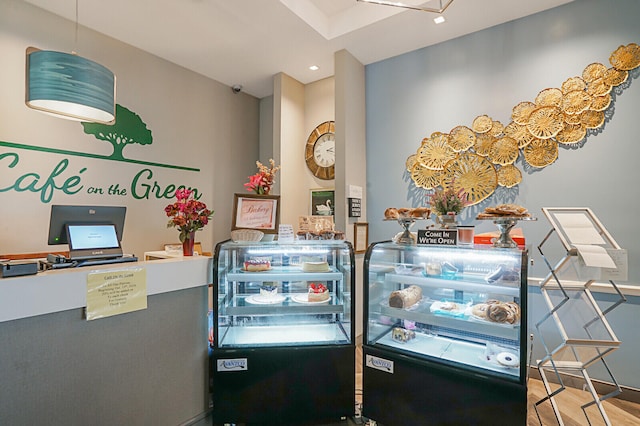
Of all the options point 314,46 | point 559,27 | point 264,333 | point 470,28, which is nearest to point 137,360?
point 264,333

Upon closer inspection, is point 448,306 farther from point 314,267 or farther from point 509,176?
point 509,176

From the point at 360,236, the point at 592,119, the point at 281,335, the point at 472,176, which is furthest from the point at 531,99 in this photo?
the point at 281,335

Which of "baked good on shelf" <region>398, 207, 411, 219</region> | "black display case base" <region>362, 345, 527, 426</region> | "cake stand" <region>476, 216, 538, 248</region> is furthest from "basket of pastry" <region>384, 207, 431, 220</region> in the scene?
"black display case base" <region>362, 345, 527, 426</region>

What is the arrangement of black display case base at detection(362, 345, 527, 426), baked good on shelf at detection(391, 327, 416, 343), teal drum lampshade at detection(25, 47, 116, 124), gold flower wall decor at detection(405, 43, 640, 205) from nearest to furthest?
black display case base at detection(362, 345, 527, 426) → teal drum lampshade at detection(25, 47, 116, 124) → baked good on shelf at detection(391, 327, 416, 343) → gold flower wall decor at detection(405, 43, 640, 205)

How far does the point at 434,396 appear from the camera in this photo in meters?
1.92

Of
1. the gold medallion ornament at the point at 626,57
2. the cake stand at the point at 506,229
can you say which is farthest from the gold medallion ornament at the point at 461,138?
the cake stand at the point at 506,229

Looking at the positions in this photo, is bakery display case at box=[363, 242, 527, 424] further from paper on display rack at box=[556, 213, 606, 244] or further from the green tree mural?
the green tree mural

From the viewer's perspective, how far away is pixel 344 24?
3332 millimetres

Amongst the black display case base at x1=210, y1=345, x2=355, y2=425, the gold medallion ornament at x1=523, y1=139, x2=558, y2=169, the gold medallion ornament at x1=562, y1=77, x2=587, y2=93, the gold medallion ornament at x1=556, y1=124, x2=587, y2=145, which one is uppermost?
the gold medallion ornament at x1=562, y1=77, x2=587, y2=93

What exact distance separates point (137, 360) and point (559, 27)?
13.5ft

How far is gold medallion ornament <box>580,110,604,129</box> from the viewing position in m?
2.62

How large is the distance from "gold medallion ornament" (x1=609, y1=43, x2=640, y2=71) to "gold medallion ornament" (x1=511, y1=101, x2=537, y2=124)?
1.96ft

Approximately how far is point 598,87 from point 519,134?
2.06 ft

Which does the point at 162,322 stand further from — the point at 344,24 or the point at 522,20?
the point at 522,20
